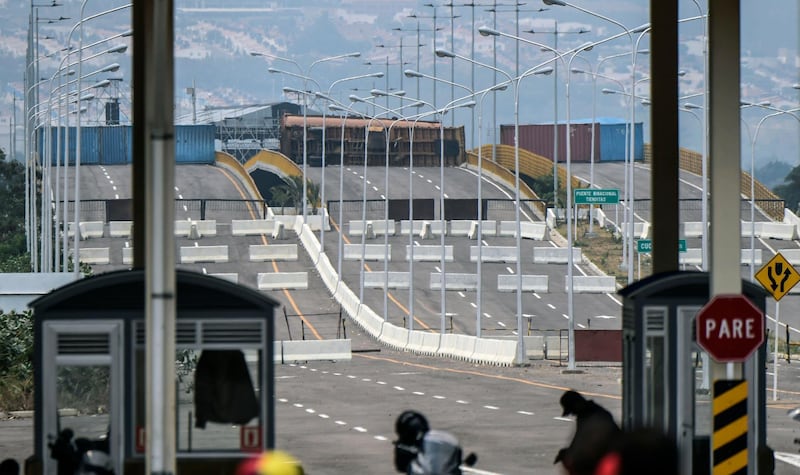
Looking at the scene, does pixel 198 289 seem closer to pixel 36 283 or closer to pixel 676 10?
pixel 676 10

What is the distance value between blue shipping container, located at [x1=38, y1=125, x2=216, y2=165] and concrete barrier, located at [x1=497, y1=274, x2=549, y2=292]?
8211 cm

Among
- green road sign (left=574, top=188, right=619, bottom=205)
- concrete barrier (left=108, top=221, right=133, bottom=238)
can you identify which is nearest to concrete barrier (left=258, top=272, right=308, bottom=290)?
concrete barrier (left=108, top=221, right=133, bottom=238)

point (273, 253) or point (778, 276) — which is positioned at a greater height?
point (778, 276)

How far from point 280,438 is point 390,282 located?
176 feet

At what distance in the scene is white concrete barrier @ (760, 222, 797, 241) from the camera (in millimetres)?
94062

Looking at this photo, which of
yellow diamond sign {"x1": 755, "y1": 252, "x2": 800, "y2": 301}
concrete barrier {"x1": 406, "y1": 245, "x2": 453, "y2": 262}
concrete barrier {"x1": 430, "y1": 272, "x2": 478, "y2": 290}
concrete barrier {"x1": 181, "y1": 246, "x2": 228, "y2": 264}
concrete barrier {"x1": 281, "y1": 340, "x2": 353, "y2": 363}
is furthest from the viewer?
concrete barrier {"x1": 406, "y1": 245, "x2": 453, "y2": 262}

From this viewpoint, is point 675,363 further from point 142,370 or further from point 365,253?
point 365,253

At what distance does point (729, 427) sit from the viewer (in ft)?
47.3

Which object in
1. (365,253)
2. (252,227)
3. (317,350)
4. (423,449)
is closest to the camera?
(423,449)

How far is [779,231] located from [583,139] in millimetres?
76463

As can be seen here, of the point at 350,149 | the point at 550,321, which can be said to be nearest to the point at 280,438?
the point at 550,321

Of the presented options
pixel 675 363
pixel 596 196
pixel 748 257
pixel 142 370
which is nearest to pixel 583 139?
pixel 748 257

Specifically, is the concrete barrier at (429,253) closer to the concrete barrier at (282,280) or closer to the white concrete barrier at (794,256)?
the concrete barrier at (282,280)

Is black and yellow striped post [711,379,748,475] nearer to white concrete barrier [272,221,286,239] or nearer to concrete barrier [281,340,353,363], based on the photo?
concrete barrier [281,340,353,363]
